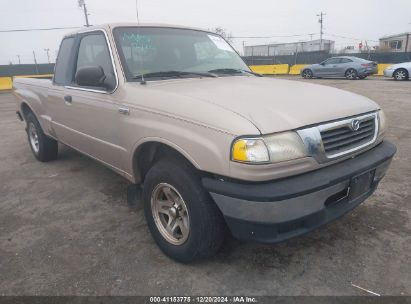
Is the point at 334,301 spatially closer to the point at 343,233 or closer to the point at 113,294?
the point at 343,233

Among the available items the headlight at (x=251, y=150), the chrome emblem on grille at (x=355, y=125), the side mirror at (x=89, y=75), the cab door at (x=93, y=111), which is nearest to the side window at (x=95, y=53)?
the cab door at (x=93, y=111)

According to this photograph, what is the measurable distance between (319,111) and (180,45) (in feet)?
5.76

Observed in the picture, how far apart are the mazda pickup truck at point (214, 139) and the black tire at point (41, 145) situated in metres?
1.82

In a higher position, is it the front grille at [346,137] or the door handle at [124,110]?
the door handle at [124,110]

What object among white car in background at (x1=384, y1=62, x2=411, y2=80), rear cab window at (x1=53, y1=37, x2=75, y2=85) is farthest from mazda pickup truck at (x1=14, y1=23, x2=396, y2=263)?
white car in background at (x1=384, y1=62, x2=411, y2=80)

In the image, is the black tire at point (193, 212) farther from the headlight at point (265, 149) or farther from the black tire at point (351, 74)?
the black tire at point (351, 74)

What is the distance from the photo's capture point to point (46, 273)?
8.72ft

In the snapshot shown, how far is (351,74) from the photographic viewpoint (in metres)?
18.8

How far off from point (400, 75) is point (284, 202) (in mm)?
18878

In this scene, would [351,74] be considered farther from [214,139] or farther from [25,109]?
[214,139]

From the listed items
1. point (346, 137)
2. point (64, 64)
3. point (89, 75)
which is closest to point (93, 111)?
point (89, 75)

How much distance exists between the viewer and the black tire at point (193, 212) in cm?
235

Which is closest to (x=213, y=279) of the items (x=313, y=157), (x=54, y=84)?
(x=313, y=157)

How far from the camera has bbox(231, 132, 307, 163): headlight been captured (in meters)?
2.06
